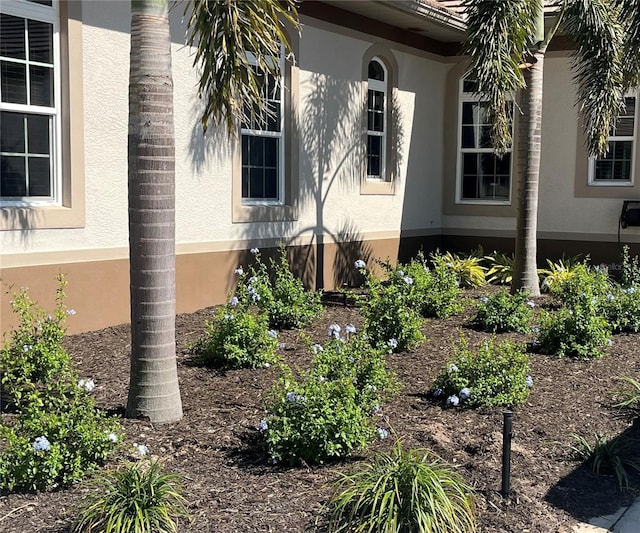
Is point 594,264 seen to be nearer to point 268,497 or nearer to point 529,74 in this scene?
point 529,74

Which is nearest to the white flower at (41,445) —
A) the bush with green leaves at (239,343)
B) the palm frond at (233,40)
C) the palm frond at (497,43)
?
the bush with green leaves at (239,343)

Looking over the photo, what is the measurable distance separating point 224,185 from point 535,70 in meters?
5.08

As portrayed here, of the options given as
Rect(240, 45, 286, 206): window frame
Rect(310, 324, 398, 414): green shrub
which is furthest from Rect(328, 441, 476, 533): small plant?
Rect(240, 45, 286, 206): window frame

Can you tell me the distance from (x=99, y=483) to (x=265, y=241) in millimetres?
6975

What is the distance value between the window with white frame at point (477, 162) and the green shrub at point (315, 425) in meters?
11.2

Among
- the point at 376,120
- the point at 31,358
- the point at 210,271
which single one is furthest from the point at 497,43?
the point at 31,358

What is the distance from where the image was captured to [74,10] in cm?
825

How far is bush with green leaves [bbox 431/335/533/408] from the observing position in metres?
6.14

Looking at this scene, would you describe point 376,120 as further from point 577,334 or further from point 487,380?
point 487,380

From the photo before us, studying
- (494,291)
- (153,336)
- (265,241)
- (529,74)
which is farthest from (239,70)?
(494,291)

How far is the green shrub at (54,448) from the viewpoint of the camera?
4523 millimetres

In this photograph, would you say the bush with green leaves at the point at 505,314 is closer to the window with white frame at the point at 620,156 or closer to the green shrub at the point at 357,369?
the green shrub at the point at 357,369

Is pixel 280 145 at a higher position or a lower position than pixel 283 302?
higher

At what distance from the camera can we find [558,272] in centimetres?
1288
